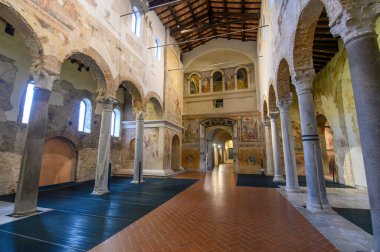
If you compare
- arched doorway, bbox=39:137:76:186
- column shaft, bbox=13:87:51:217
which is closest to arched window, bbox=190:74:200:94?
arched doorway, bbox=39:137:76:186

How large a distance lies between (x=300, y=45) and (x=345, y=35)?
2.28m

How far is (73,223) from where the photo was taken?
414 cm

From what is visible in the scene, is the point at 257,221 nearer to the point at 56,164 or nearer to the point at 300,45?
the point at 300,45

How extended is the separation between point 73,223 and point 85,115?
8.46 metres

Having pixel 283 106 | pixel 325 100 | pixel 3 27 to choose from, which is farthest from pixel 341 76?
pixel 3 27

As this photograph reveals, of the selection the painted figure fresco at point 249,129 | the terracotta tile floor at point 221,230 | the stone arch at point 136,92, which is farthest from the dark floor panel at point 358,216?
the painted figure fresco at point 249,129

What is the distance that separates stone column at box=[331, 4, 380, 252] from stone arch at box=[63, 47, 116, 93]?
7.38m

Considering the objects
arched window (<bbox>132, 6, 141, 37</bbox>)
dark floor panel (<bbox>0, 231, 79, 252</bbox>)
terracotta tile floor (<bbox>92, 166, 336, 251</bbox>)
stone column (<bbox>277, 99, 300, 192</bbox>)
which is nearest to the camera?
dark floor panel (<bbox>0, 231, 79, 252</bbox>)

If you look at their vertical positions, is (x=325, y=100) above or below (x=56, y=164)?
above

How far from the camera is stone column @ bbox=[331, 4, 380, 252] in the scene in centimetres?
243

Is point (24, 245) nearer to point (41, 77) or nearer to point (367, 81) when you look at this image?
point (41, 77)

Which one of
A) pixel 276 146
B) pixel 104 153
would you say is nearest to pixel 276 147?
pixel 276 146

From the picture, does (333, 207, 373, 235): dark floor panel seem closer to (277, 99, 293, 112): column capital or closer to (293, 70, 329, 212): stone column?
(293, 70, 329, 212): stone column

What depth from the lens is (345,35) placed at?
9.13ft
